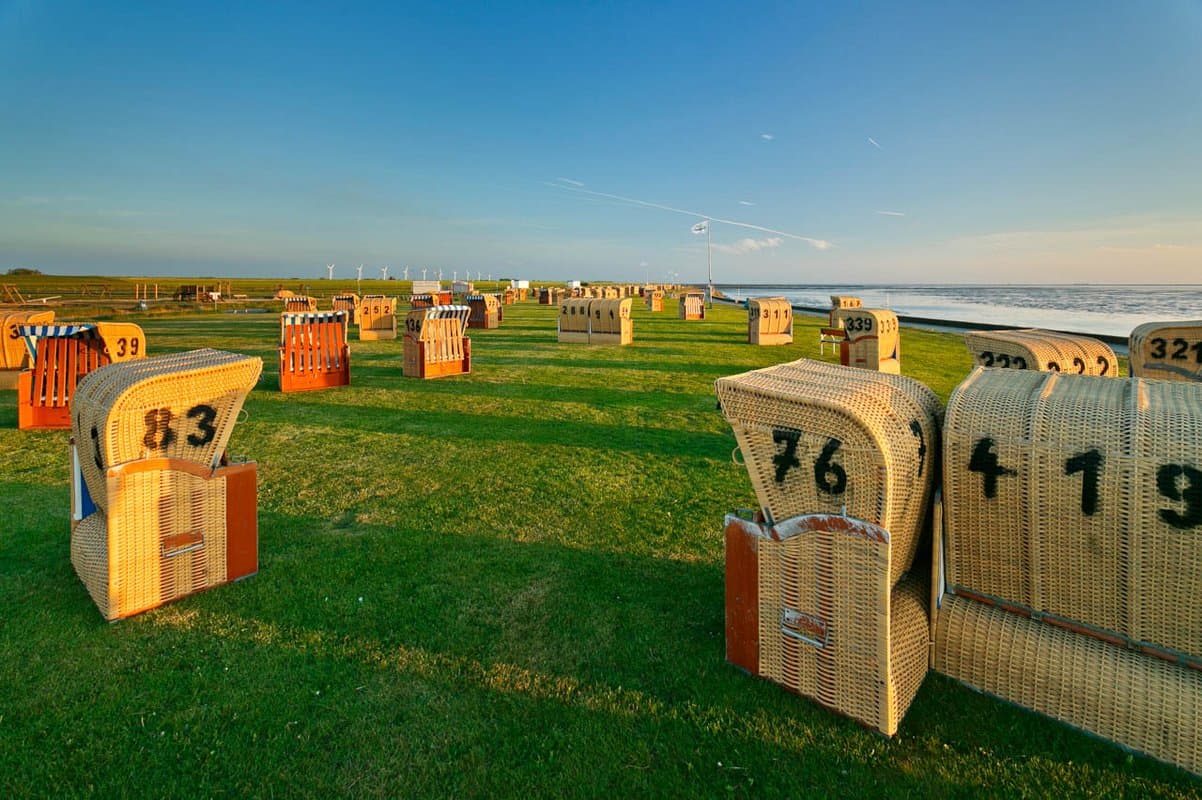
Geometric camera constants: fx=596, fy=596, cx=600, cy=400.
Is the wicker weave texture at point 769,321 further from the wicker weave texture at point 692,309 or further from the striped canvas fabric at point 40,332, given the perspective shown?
the striped canvas fabric at point 40,332

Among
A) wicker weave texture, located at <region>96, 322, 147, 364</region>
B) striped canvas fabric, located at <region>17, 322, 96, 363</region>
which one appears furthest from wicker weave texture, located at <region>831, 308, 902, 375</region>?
striped canvas fabric, located at <region>17, 322, 96, 363</region>

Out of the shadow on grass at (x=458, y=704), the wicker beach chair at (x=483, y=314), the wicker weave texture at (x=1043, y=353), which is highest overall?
the wicker beach chair at (x=483, y=314)

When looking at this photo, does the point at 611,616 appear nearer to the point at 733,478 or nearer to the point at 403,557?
the point at 403,557

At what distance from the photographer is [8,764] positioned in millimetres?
2949

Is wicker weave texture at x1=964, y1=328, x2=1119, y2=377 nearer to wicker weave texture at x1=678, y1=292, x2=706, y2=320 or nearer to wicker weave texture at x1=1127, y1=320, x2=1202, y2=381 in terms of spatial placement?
wicker weave texture at x1=1127, y1=320, x2=1202, y2=381

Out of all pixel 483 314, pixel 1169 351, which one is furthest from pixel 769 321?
pixel 1169 351

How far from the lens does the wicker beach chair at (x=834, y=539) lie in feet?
10.4

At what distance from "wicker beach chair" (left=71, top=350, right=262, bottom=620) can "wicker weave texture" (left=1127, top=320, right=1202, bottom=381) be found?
9119 millimetres

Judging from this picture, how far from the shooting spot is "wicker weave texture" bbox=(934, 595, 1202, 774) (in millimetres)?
2865

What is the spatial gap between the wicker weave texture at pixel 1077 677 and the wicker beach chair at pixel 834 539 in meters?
0.23

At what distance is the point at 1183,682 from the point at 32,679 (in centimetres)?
623

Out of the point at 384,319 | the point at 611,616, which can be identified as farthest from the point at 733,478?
the point at 384,319

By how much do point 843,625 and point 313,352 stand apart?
44.5 ft

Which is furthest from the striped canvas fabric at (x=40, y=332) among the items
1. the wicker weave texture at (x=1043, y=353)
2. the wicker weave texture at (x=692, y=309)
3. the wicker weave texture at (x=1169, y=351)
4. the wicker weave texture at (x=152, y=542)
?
the wicker weave texture at (x=692, y=309)
